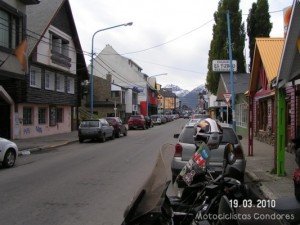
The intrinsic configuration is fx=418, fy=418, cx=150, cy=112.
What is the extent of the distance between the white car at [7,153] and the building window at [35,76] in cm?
1489

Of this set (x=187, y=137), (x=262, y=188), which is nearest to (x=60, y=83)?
(x=187, y=137)

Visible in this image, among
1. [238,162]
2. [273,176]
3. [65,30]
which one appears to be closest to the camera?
[238,162]

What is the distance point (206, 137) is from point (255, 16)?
3917cm

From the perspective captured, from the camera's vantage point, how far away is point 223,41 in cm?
4709

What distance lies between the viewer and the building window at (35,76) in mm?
28825

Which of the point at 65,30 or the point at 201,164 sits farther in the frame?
the point at 65,30

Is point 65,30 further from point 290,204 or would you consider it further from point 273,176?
point 290,204

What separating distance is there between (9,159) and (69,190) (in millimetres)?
5389

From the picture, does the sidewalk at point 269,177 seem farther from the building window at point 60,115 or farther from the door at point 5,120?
the building window at point 60,115

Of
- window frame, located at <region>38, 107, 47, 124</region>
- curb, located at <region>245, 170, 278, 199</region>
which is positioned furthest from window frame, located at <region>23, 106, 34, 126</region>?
curb, located at <region>245, 170, 278, 199</region>

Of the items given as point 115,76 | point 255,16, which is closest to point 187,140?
point 255,16

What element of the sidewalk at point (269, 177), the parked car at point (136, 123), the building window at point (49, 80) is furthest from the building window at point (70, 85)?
the sidewalk at point (269, 177)

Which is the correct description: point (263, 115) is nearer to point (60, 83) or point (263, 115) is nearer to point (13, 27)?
point (13, 27)

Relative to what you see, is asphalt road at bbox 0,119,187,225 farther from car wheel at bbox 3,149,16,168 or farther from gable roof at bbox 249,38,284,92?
gable roof at bbox 249,38,284,92
